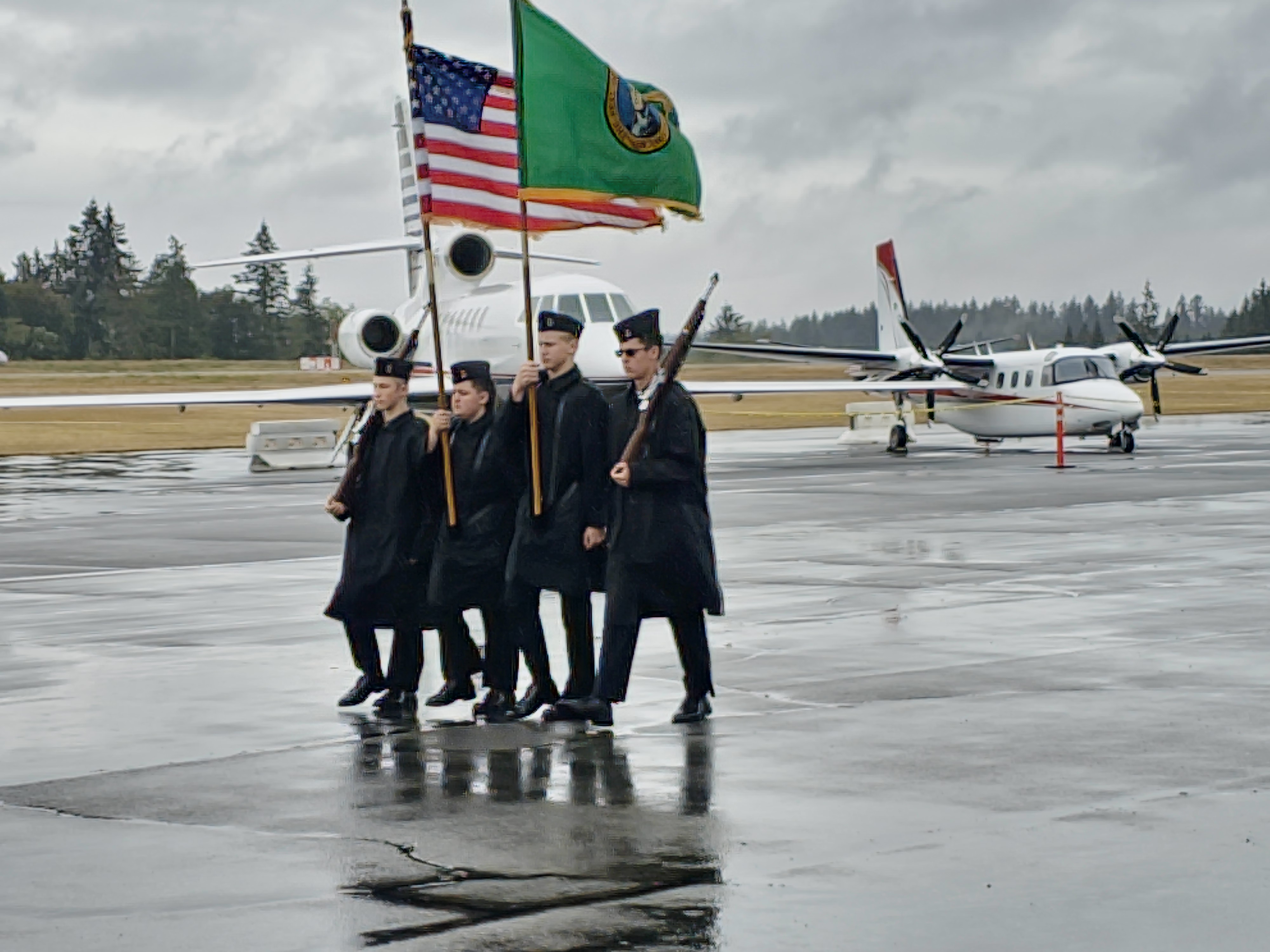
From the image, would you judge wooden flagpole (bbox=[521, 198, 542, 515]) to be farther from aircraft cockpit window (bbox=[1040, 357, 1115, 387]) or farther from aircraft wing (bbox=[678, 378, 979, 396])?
aircraft cockpit window (bbox=[1040, 357, 1115, 387])

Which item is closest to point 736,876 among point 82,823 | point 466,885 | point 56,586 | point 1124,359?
point 466,885

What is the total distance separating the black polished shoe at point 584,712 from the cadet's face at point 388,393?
1766mm

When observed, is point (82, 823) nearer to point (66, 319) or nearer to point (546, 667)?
point (546, 667)

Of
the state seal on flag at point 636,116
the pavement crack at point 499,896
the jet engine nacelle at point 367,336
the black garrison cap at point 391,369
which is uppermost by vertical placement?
the state seal on flag at point 636,116

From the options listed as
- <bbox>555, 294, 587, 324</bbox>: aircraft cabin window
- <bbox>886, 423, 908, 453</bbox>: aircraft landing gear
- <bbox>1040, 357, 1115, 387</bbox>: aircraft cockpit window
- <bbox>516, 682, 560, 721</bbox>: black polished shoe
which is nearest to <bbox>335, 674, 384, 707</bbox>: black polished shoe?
<bbox>516, 682, 560, 721</bbox>: black polished shoe

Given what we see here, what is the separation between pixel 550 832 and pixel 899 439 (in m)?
34.6

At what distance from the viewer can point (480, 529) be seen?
954cm

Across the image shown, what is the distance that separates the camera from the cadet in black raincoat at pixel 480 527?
374 inches

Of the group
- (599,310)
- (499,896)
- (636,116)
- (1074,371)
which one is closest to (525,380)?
(636,116)

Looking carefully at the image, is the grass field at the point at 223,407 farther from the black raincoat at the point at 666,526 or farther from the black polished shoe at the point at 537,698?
the black raincoat at the point at 666,526

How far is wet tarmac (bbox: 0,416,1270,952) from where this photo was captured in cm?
557

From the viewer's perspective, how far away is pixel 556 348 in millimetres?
9250

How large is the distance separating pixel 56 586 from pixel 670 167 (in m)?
7.88

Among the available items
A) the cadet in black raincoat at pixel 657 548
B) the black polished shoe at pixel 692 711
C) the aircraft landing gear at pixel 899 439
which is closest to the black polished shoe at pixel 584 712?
the cadet in black raincoat at pixel 657 548
